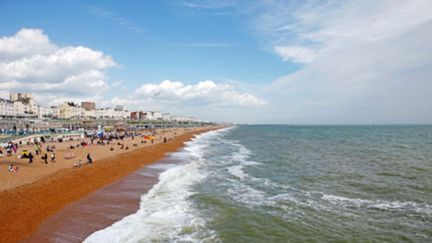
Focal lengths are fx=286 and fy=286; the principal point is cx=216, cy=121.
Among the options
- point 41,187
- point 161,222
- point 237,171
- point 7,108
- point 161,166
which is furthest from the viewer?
point 7,108

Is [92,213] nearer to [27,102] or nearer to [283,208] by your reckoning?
[283,208]

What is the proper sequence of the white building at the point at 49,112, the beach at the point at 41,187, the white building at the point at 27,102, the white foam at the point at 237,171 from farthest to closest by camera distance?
the white building at the point at 49,112
the white building at the point at 27,102
the white foam at the point at 237,171
the beach at the point at 41,187

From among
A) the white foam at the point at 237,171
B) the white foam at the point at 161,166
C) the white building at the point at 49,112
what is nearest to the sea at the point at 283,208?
the white foam at the point at 237,171

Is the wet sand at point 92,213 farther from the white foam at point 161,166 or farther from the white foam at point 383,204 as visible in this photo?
the white foam at point 383,204

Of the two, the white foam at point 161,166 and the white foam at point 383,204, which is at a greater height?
the white foam at point 383,204

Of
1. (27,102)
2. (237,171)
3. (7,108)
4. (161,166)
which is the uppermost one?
(27,102)

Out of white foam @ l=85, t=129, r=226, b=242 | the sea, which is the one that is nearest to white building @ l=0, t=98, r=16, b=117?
the sea

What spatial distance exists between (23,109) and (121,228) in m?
136

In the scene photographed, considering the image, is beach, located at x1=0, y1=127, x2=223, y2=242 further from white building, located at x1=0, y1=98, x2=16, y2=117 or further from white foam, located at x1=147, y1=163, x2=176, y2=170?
white building, located at x1=0, y1=98, x2=16, y2=117

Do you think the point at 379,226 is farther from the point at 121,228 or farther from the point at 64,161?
the point at 64,161

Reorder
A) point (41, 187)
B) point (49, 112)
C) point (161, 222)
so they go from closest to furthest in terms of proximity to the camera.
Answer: point (161, 222) < point (41, 187) < point (49, 112)

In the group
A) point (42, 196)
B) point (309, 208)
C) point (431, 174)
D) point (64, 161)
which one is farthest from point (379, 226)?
point (64, 161)

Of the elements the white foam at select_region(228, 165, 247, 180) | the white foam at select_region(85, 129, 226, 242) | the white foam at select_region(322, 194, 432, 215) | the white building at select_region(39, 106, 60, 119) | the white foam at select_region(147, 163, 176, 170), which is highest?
the white building at select_region(39, 106, 60, 119)

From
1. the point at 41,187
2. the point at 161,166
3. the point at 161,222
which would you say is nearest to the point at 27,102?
the point at 161,166
